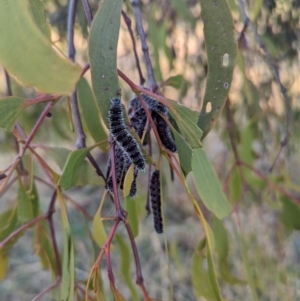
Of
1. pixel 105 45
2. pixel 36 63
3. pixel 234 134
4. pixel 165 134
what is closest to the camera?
pixel 36 63

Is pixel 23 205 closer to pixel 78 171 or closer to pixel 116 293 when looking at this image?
pixel 78 171

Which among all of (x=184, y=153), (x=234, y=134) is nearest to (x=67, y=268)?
(x=184, y=153)

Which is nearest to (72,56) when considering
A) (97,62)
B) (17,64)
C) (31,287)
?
(97,62)

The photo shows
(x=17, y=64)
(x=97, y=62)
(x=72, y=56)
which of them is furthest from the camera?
(x=72, y=56)

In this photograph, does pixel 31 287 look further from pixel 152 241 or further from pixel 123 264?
pixel 123 264

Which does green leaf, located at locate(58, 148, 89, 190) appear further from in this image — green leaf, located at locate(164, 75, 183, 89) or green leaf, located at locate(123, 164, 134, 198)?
green leaf, located at locate(164, 75, 183, 89)

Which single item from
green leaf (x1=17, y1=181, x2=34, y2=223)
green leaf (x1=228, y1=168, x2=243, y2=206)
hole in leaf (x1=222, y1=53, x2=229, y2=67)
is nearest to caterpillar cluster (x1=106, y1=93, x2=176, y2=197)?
hole in leaf (x1=222, y1=53, x2=229, y2=67)

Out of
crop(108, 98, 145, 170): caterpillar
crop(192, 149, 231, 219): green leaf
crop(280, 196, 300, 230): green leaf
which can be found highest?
crop(108, 98, 145, 170): caterpillar
